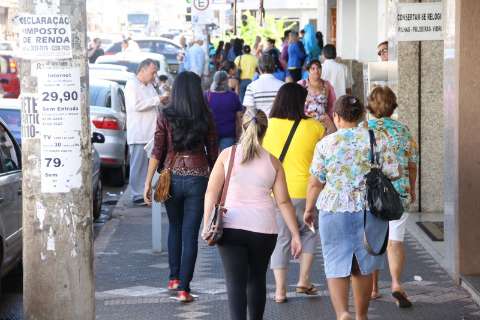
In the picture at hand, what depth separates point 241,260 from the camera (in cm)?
671

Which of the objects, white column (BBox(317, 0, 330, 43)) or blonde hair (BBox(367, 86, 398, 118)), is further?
white column (BBox(317, 0, 330, 43))

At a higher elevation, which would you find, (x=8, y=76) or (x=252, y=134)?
(x=252, y=134)

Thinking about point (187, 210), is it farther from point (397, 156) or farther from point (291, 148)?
point (397, 156)

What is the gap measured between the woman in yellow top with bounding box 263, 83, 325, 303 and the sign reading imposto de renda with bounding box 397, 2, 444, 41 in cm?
345

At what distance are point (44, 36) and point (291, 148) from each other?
3090 mm

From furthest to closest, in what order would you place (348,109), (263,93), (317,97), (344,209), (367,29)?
(367,29) < (263,93) < (317,97) < (348,109) < (344,209)

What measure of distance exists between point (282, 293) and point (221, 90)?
5601 mm

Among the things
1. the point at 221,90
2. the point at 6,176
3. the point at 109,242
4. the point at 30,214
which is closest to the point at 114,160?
the point at 221,90

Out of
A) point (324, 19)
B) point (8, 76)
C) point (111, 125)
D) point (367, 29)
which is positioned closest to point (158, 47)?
point (324, 19)

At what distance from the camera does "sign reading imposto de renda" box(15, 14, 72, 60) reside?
5.78m

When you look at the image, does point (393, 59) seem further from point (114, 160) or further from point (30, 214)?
point (30, 214)

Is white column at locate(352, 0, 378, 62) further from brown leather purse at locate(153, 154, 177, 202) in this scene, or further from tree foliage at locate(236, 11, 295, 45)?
tree foliage at locate(236, 11, 295, 45)

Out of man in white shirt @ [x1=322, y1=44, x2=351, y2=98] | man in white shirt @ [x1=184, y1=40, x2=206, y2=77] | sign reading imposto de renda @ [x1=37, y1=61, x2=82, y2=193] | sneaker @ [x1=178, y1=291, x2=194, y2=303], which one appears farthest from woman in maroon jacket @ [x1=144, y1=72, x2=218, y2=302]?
man in white shirt @ [x1=184, y1=40, x2=206, y2=77]

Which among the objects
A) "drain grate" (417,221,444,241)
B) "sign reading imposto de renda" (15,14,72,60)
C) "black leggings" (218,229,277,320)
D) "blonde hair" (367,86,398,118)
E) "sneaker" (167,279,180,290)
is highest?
"sign reading imposto de renda" (15,14,72,60)
